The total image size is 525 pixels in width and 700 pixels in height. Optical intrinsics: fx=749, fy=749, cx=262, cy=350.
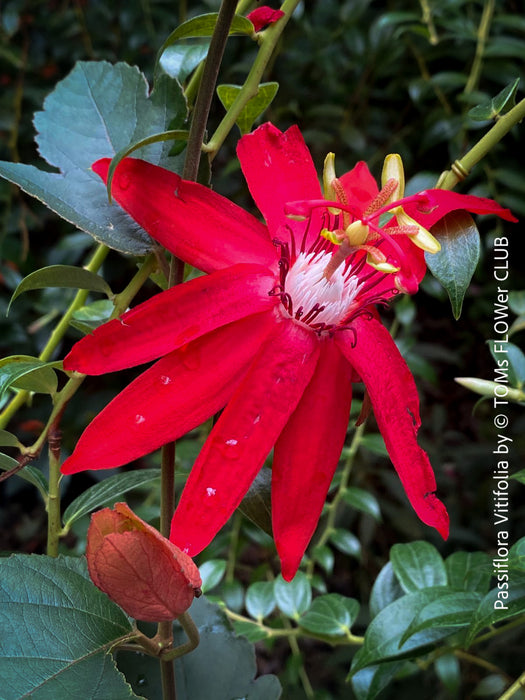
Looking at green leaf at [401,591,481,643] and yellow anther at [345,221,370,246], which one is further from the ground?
yellow anther at [345,221,370,246]

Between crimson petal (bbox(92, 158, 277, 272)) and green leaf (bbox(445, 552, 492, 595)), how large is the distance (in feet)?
1.03

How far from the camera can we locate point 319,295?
0.38 metres

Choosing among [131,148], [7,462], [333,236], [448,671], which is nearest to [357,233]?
[333,236]

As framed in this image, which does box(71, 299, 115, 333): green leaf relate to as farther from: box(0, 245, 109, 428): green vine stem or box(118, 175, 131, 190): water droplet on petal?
box(118, 175, 131, 190): water droplet on petal

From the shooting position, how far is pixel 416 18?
0.99m

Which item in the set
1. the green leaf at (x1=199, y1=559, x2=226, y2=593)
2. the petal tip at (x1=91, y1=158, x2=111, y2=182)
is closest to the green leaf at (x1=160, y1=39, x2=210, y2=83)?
the petal tip at (x1=91, y1=158, x2=111, y2=182)

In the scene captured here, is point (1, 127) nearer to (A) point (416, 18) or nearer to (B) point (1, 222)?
(B) point (1, 222)

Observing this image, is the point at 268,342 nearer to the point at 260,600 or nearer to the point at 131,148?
the point at 131,148

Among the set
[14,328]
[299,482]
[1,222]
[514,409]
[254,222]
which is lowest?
[514,409]

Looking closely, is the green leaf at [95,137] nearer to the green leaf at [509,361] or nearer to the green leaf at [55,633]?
the green leaf at [55,633]

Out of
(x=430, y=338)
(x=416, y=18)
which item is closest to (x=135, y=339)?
(x=416, y=18)

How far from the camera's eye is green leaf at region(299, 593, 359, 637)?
25.4 inches

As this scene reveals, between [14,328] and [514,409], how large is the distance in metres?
0.87

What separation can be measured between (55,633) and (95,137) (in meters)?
0.28
